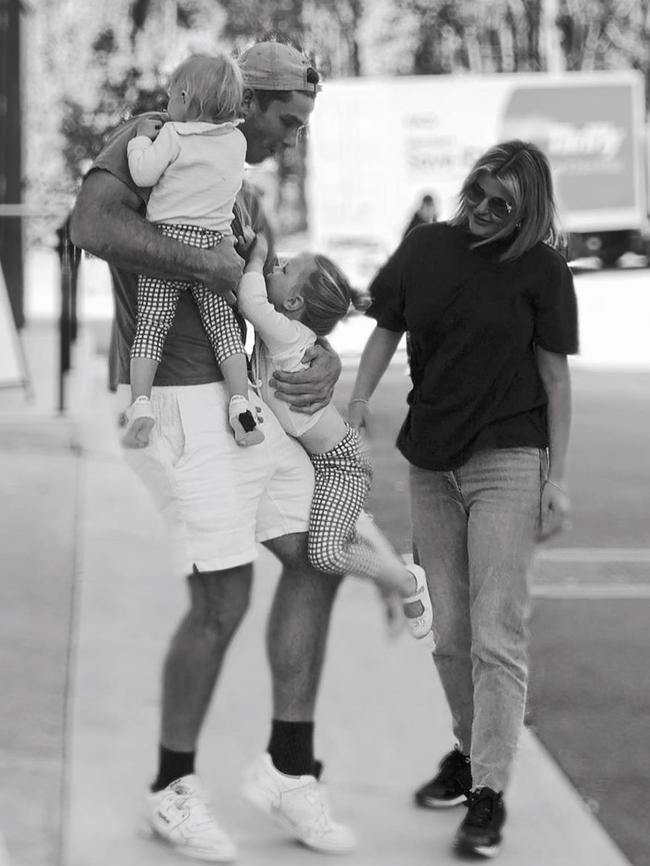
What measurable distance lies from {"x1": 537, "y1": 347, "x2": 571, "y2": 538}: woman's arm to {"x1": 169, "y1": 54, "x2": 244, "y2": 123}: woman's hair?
1.02 metres

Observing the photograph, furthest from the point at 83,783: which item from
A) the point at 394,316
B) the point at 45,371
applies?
the point at 45,371

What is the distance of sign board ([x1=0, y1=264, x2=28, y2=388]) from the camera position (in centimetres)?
1075

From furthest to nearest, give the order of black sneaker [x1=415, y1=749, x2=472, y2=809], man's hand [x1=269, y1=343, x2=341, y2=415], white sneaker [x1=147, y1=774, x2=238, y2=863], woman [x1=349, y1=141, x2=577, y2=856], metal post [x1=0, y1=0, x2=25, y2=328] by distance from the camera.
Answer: metal post [x1=0, y1=0, x2=25, y2=328] → black sneaker [x1=415, y1=749, x2=472, y2=809] → woman [x1=349, y1=141, x2=577, y2=856] → white sneaker [x1=147, y1=774, x2=238, y2=863] → man's hand [x1=269, y1=343, x2=341, y2=415]

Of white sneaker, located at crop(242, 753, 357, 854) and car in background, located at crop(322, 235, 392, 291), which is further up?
car in background, located at crop(322, 235, 392, 291)

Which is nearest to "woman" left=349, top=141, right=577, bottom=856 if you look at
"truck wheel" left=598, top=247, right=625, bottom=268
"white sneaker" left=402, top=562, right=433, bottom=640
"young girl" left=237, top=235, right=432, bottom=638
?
"white sneaker" left=402, top=562, right=433, bottom=640

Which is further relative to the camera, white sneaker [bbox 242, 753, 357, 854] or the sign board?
the sign board

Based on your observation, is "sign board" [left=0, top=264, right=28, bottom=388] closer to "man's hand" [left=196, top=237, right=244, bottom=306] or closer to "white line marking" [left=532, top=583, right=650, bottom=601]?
"white line marking" [left=532, top=583, right=650, bottom=601]

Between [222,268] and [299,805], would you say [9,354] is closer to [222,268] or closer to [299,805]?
[299,805]

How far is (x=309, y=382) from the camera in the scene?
3.35 metres

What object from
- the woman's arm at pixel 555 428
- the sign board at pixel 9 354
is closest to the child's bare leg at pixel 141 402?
the woman's arm at pixel 555 428

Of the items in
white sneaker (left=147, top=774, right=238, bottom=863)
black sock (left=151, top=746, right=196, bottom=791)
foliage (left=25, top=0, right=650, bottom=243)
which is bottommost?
white sneaker (left=147, top=774, right=238, bottom=863)

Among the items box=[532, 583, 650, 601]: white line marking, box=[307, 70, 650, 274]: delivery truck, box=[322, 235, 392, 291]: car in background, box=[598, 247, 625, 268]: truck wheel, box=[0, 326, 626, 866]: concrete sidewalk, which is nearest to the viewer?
box=[0, 326, 626, 866]: concrete sidewalk

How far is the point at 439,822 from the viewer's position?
12.7ft

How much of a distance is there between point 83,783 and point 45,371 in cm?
961
